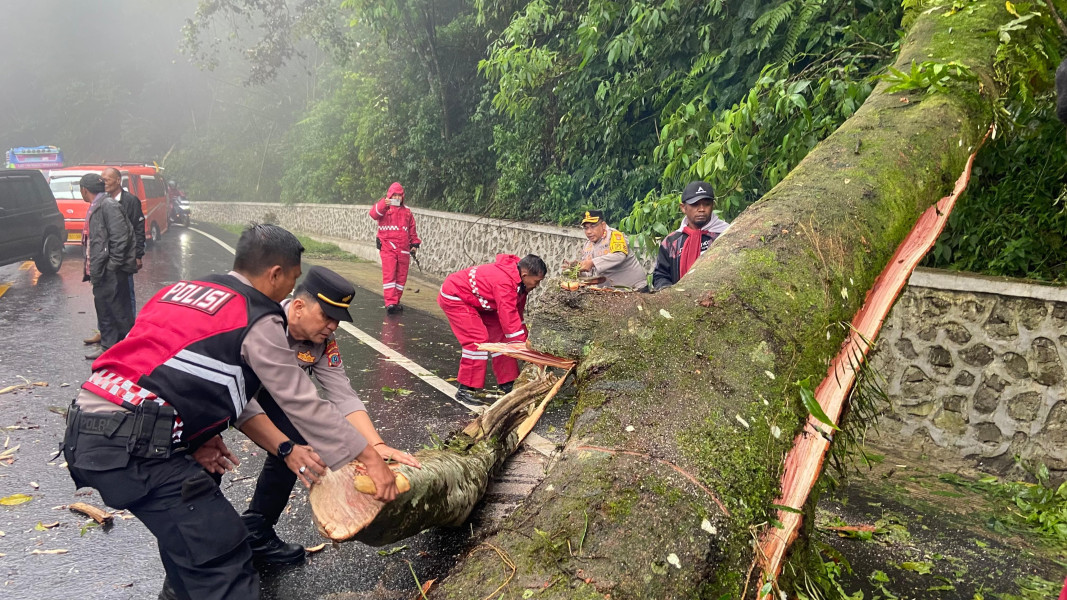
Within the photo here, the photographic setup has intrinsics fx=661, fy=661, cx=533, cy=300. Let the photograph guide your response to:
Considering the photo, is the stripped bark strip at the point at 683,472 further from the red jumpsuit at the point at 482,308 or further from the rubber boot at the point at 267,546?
the red jumpsuit at the point at 482,308

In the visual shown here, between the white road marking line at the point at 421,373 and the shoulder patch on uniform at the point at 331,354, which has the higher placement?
the shoulder patch on uniform at the point at 331,354

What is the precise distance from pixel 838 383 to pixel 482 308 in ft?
12.6

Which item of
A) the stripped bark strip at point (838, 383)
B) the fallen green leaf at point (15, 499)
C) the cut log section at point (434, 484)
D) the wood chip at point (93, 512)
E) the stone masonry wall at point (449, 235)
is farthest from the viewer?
the stone masonry wall at point (449, 235)

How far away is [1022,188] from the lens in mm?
4867

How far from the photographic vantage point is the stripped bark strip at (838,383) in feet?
6.16

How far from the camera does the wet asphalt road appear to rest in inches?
118

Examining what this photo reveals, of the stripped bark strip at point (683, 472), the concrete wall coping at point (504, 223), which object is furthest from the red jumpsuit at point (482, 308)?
the stripped bark strip at point (683, 472)

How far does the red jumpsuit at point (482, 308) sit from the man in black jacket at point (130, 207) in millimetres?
3335

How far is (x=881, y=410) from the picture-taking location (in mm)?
4949

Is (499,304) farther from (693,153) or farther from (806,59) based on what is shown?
(806,59)

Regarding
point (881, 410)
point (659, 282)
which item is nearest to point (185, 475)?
point (659, 282)

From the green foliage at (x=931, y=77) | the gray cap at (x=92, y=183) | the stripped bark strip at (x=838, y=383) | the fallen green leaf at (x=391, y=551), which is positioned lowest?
the fallen green leaf at (x=391, y=551)

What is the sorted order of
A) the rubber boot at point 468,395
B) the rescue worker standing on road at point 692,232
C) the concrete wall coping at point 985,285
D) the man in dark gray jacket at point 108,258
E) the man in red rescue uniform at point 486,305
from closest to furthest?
→ the concrete wall coping at point 985,285, the rescue worker standing on road at point 692,232, the man in red rescue uniform at point 486,305, the rubber boot at point 468,395, the man in dark gray jacket at point 108,258

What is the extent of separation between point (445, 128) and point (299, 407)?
13605mm
